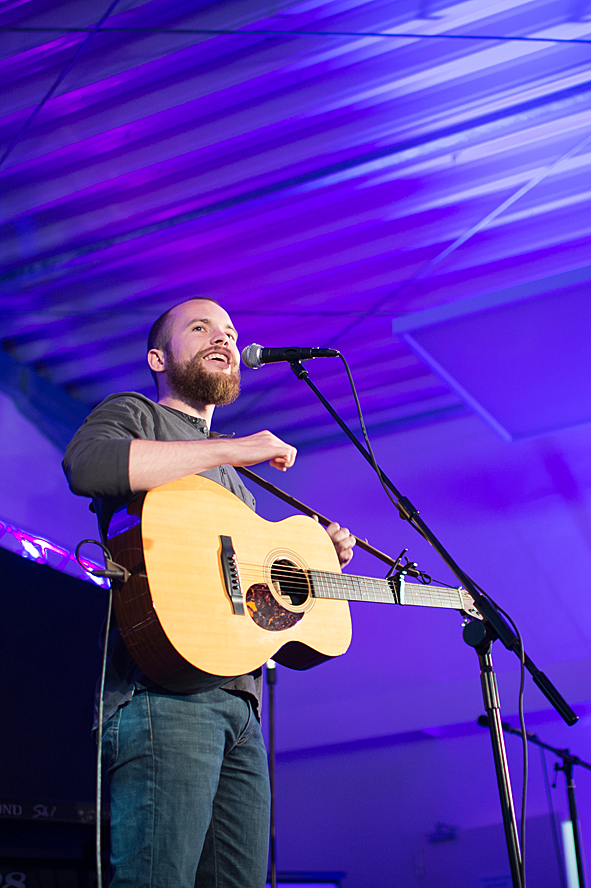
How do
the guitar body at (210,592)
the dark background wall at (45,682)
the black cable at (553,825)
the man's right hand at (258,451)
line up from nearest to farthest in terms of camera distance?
the guitar body at (210,592)
the man's right hand at (258,451)
the dark background wall at (45,682)
the black cable at (553,825)

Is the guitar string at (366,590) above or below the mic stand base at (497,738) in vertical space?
above

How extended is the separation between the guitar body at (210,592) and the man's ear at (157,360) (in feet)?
1.72

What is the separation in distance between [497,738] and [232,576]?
28.6 inches

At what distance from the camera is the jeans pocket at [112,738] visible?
1.69 m

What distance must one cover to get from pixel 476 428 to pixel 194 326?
181 inches

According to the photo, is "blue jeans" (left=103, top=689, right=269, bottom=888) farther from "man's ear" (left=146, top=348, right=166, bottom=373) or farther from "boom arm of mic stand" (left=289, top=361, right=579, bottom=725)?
"man's ear" (left=146, top=348, right=166, bottom=373)

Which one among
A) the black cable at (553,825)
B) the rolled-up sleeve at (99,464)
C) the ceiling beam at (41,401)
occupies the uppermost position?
the ceiling beam at (41,401)

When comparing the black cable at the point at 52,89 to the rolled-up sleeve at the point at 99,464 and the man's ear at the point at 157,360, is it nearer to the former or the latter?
the man's ear at the point at 157,360

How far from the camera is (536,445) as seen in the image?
619 centimetres

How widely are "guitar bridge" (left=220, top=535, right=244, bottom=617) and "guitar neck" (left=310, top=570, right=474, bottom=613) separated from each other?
1.14 feet

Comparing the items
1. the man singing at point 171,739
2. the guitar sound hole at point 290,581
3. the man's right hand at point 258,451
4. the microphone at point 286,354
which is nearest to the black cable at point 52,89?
the microphone at point 286,354

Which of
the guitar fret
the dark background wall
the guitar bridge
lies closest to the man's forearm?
the guitar bridge

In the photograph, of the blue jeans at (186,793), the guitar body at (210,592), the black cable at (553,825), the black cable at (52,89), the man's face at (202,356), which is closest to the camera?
the blue jeans at (186,793)

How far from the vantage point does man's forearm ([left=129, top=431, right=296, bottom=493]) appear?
5.90ft
